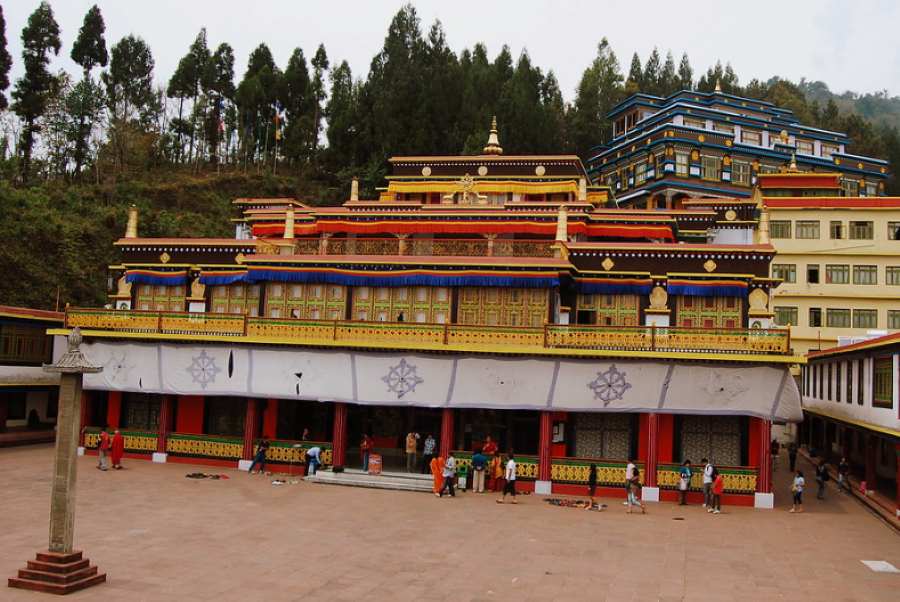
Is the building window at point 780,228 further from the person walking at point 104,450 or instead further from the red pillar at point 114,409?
the person walking at point 104,450

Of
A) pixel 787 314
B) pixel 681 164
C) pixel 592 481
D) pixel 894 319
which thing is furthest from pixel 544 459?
pixel 681 164

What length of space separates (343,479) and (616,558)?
11.1 m

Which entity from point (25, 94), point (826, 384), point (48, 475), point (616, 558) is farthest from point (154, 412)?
point (25, 94)

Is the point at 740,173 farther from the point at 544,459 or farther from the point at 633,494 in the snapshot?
the point at 633,494

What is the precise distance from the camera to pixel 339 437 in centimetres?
2683

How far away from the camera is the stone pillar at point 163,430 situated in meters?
28.5

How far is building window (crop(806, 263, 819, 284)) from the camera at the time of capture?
160 ft

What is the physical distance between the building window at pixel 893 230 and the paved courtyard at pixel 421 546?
2977 centimetres

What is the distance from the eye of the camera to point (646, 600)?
1400 cm

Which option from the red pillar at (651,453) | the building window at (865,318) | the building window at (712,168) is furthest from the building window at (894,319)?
the red pillar at (651,453)

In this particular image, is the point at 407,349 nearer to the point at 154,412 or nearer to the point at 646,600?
the point at 154,412

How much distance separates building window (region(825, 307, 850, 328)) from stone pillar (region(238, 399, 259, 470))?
3607 cm

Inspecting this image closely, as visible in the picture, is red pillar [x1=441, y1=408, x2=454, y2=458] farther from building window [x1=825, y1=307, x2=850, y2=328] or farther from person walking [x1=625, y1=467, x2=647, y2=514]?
building window [x1=825, y1=307, x2=850, y2=328]

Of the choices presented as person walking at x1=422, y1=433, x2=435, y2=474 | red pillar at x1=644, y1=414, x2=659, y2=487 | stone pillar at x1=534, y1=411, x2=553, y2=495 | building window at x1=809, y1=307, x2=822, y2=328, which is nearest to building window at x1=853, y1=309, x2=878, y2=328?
building window at x1=809, y1=307, x2=822, y2=328
